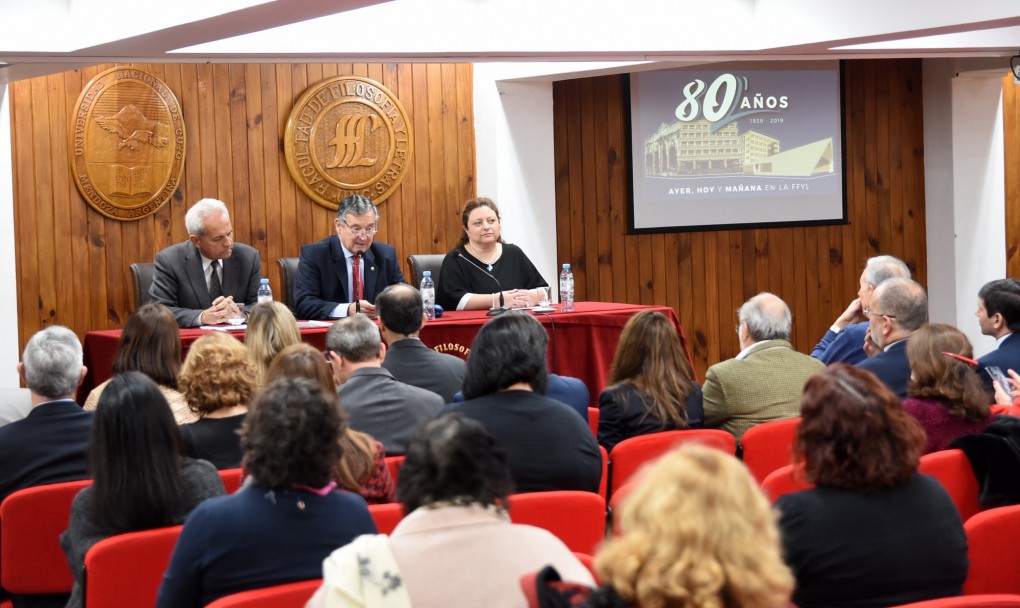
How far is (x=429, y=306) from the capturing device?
19.3ft

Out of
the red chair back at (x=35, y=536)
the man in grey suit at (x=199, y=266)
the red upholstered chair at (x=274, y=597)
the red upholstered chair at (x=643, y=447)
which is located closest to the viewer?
the red upholstered chair at (x=274, y=597)

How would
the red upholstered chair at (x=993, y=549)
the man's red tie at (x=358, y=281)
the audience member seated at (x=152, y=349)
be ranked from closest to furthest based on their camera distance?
the red upholstered chair at (x=993, y=549) → the audience member seated at (x=152, y=349) → the man's red tie at (x=358, y=281)

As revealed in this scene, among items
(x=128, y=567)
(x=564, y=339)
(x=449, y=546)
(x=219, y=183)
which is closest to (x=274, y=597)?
(x=449, y=546)

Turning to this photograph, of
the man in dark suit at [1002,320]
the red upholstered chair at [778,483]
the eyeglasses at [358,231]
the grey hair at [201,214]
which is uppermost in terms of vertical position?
the grey hair at [201,214]

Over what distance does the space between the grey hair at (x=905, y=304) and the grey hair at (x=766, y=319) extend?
36 cm

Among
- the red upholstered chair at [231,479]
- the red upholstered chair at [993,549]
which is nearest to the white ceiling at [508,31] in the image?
the red upholstered chair at [231,479]

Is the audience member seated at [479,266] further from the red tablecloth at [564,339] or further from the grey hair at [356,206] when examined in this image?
the grey hair at [356,206]

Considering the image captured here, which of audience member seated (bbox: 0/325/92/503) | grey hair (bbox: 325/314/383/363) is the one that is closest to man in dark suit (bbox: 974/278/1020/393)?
grey hair (bbox: 325/314/383/363)

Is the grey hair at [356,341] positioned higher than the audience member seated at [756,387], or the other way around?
the grey hair at [356,341]

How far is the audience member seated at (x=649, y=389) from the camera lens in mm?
3703

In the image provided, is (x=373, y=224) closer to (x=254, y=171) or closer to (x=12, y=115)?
(x=254, y=171)

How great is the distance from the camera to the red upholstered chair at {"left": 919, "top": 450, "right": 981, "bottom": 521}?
2.93 m

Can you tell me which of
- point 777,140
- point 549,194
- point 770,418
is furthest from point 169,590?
point 777,140

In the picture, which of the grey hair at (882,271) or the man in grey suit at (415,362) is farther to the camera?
the grey hair at (882,271)
